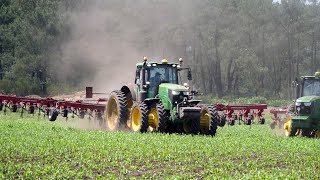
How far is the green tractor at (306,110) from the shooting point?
63.5ft

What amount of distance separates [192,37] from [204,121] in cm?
4129

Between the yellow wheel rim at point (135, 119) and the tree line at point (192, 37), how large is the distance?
29.8 m

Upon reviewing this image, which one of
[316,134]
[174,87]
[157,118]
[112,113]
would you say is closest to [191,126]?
[157,118]

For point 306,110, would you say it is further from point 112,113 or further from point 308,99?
point 112,113

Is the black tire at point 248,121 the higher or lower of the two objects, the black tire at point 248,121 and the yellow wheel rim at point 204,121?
the lower

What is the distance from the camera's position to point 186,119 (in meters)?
18.7

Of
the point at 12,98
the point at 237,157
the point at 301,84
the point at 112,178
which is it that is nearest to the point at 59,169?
the point at 112,178

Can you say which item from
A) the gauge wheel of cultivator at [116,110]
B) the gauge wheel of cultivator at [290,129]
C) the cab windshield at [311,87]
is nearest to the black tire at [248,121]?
the gauge wheel of cultivator at [290,129]

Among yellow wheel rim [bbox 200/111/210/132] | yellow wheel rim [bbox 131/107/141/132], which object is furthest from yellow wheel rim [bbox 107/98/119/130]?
yellow wheel rim [bbox 200/111/210/132]

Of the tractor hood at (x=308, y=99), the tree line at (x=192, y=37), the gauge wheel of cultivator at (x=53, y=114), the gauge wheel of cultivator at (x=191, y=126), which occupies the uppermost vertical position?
the tree line at (x=192, y=37)

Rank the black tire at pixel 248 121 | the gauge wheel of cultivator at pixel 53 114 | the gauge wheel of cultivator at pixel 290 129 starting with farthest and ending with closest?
the black tire at pixel 248 121, the gauge wheel of cultivator at pixel 53 114, the gauge wheel of cultivator at pixel 290 129

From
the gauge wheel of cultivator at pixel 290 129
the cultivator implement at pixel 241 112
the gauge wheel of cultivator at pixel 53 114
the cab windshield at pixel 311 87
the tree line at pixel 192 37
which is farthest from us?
the tree line at pixel 192 37

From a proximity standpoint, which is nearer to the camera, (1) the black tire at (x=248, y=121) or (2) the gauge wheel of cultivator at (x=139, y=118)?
(2) the gauge wheel of cultivator at (x=139, y=118)

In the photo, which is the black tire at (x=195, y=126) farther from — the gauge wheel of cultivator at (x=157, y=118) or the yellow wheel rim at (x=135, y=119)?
the yellow wheel rim at (x=135, y=119)
